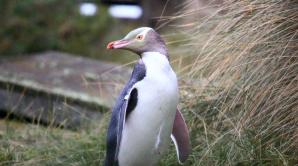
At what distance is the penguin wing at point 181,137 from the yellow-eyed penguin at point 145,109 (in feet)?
0.42

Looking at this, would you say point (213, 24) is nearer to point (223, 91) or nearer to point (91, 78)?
point (223, 91)

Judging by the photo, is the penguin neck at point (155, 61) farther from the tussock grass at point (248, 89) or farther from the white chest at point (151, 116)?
the tussock grass at point (248, 89)

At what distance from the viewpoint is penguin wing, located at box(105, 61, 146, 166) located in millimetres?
2668

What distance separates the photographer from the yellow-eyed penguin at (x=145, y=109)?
2.64m

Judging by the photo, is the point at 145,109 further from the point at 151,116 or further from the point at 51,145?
the point at 51,145

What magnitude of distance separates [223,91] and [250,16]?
1.21ft

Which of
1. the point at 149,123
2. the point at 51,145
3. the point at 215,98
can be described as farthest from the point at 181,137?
the point at 51,145

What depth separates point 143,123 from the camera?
265 centimetres

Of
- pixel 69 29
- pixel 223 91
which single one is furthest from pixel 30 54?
pixel 223 91

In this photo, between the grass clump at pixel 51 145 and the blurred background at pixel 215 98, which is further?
the grass clump at pixel 51 145

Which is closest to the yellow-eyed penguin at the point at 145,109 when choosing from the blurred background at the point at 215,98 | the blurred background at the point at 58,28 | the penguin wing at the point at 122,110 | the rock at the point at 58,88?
the penguin wing at the point at 122,110

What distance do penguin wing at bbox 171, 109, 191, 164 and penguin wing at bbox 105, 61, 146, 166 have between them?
282mm

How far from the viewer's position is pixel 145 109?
8.64 feet

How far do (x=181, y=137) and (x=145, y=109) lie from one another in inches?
13.4
